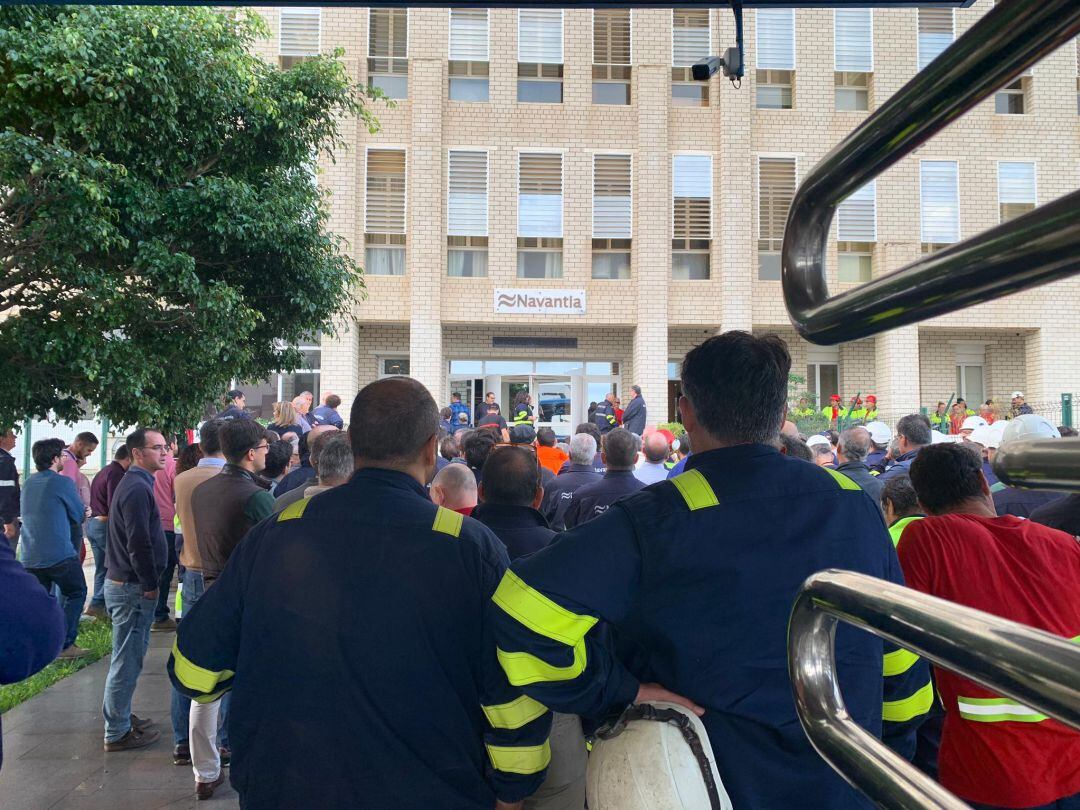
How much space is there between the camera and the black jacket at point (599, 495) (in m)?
5.57

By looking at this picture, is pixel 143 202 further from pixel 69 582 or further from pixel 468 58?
pixel 468 58

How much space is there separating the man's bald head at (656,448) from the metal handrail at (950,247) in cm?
634

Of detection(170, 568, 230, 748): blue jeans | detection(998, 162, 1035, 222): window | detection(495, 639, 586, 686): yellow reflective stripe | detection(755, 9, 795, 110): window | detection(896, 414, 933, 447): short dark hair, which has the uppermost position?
detection(755, 9, 795, 110): window

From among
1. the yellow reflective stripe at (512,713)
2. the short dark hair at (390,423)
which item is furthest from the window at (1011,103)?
the yellow reflective stripe at (512,713)

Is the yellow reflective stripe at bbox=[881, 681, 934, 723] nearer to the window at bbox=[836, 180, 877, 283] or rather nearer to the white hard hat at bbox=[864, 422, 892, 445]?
the white hard hat at bbox=[864, 422, 892, 445]

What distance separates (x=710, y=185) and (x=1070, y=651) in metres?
22.0

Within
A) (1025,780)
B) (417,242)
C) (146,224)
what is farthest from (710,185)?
(1025,780)

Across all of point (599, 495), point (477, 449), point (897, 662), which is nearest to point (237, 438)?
point (477, 449)

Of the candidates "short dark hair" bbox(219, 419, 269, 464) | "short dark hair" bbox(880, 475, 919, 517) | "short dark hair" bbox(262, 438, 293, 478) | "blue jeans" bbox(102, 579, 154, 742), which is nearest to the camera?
"short dark hair" bbox(880, 475, 919, 517)

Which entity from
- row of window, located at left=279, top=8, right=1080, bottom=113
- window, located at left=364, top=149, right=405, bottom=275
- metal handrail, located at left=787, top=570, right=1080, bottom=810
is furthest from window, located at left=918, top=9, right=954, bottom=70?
metal handrail, located at left=787, top=570, right=1080, bottom=810

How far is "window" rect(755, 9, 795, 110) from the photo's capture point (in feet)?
70.0

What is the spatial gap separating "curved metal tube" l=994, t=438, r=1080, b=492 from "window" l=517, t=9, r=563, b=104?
22.0m

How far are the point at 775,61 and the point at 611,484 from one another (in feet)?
64.1

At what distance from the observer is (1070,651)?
1.57ft
